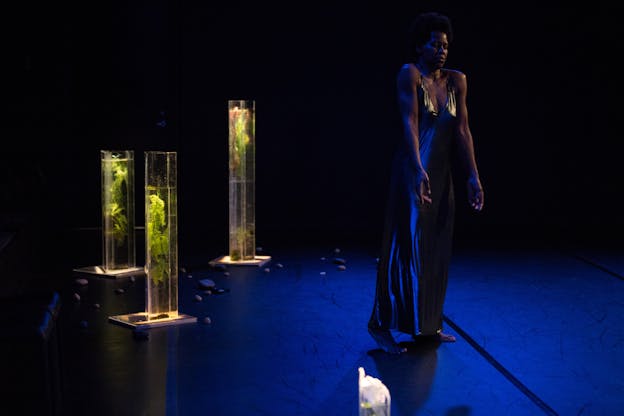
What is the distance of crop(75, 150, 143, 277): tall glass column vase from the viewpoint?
6117mm

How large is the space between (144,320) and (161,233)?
496 millimetres

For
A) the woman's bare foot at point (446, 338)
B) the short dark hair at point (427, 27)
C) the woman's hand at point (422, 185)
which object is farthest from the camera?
the woman's bare foot at point (446, 338)

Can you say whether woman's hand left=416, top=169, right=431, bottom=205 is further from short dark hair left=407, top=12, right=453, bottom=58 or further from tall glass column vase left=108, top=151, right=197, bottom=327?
tall glass column vase left=108, top=151, right=197, bottom=327

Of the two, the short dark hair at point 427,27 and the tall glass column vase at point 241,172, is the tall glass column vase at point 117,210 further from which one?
the short dark hair at point 427,27

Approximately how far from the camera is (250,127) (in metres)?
6.39

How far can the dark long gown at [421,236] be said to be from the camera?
13.6 ft

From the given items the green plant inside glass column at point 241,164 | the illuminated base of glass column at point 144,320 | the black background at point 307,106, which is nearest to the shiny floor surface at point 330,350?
the illuminated base of glass column at point 144,320

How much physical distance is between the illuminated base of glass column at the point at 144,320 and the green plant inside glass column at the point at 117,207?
1397 mm

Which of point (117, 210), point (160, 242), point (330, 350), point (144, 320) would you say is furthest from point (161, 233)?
point (117, 210)

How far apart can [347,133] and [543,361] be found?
15.6 ft

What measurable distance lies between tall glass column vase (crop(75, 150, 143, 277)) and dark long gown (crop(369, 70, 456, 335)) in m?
2.55

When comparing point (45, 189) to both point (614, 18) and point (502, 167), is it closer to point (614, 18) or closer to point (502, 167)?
point (502, 167)

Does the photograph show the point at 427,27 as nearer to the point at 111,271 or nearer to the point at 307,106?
the point at 111,271

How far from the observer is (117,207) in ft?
20.1
